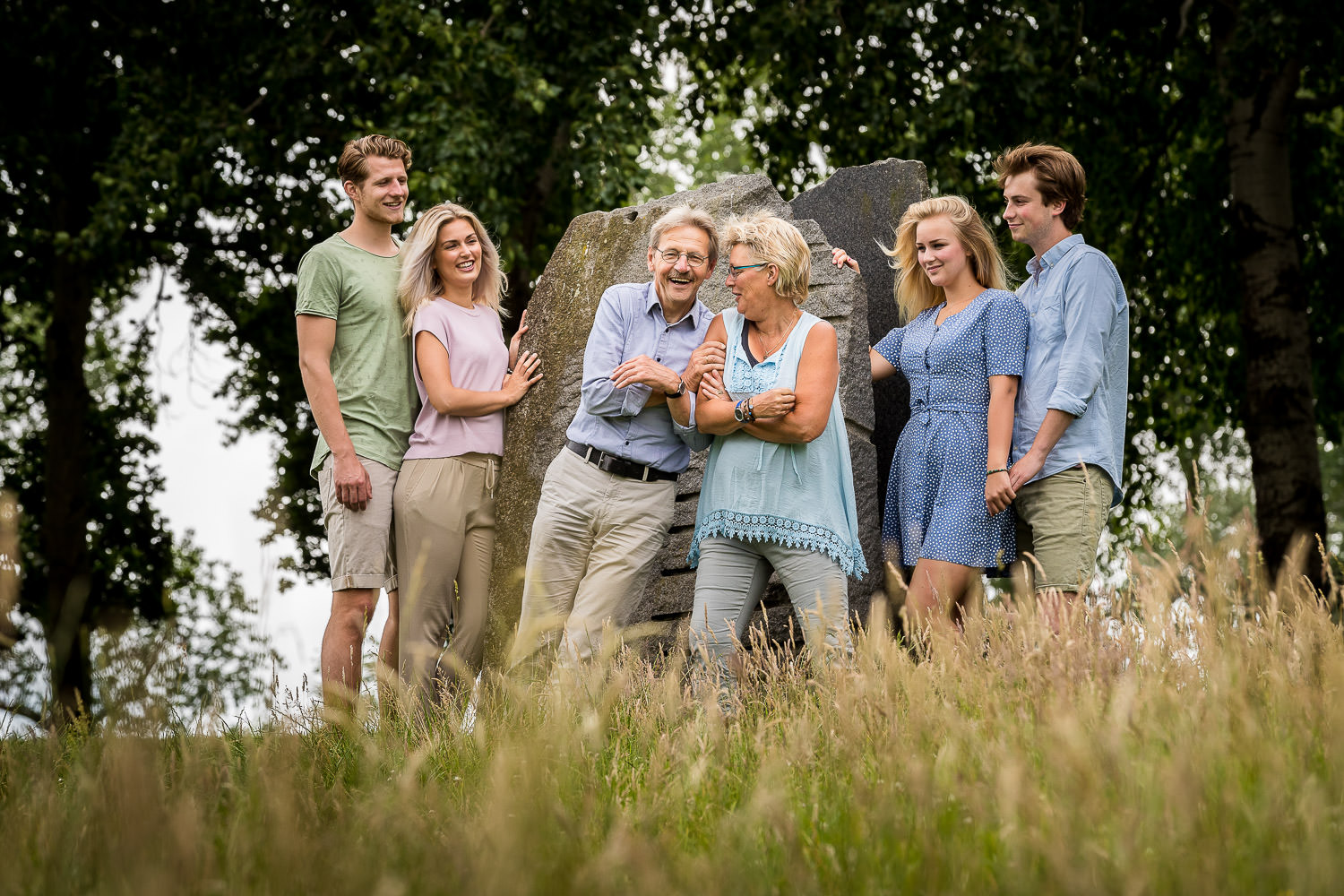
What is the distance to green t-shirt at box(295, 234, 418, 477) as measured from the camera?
14.3 ft

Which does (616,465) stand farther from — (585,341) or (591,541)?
(585,341)

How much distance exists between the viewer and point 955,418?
4.21m

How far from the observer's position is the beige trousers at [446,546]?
4316 mm

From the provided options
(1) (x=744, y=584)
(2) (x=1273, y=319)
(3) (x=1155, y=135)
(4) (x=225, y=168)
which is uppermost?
(3) (x=1155, y=135)

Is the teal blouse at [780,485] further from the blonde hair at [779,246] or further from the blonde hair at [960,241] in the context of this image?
the blonde hair at [960,241]

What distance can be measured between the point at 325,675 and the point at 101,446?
26.3ft

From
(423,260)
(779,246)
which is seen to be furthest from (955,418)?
(423,260)

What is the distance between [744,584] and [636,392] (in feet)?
2.40

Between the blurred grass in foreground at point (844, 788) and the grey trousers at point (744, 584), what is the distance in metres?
0.27

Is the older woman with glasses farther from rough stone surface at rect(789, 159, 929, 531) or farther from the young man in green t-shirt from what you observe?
rough stone surface at rect(789, 159, 929, 531)

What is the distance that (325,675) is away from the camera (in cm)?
436

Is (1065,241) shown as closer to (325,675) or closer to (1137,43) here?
(325,675)

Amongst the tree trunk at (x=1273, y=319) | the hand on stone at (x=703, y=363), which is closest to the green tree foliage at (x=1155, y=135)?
the tree trunk at (x=1273, y=319)

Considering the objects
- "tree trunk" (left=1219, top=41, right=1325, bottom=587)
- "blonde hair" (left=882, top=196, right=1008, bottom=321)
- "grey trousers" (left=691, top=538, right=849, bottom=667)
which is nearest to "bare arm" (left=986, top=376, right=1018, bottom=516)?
"blonde hair" (left=882, top=196, right=1008, bottom=321)
